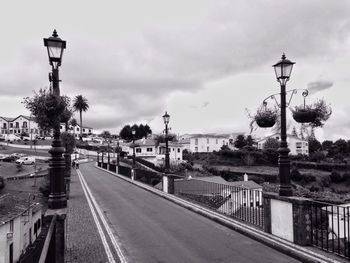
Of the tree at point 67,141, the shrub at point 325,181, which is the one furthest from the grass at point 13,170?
the shrub at point 325,181

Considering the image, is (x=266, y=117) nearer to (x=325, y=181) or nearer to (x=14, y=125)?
(x=325, y=181)

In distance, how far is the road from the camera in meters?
7.80

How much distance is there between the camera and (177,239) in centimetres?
944

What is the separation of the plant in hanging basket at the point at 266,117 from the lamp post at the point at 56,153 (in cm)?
560

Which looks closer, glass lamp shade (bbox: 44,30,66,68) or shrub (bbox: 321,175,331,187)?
glass lamp shade (bbox: 44,30,66,68)

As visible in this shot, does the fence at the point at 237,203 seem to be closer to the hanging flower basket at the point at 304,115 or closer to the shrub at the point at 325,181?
the hanging flower basket at the point at 304,115

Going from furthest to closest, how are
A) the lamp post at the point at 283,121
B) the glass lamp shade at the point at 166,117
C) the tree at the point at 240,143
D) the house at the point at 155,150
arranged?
1. the tree at the point at 240,143
2. the house at the point at 155,150
3. the glass lamp shade at the point at 166,117
4. the lamp post at the point at 283,121

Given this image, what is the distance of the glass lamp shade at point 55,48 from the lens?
7.49 m

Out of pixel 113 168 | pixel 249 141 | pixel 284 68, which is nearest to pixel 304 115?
pixel 284 68

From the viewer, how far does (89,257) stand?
25.7 ft


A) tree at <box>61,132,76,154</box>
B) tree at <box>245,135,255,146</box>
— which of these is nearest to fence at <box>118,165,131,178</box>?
tree at <box>61,132,76,154</box>

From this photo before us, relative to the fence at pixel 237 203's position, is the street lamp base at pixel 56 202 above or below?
above

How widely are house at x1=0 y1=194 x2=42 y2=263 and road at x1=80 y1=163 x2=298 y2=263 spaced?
→ 15.0 metres

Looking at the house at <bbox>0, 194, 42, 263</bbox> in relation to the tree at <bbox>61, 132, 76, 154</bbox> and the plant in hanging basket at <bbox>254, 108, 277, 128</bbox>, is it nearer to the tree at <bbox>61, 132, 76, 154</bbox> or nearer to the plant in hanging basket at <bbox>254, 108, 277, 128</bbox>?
the tree at <bbox>61, 132, 76, 154</bbox>
